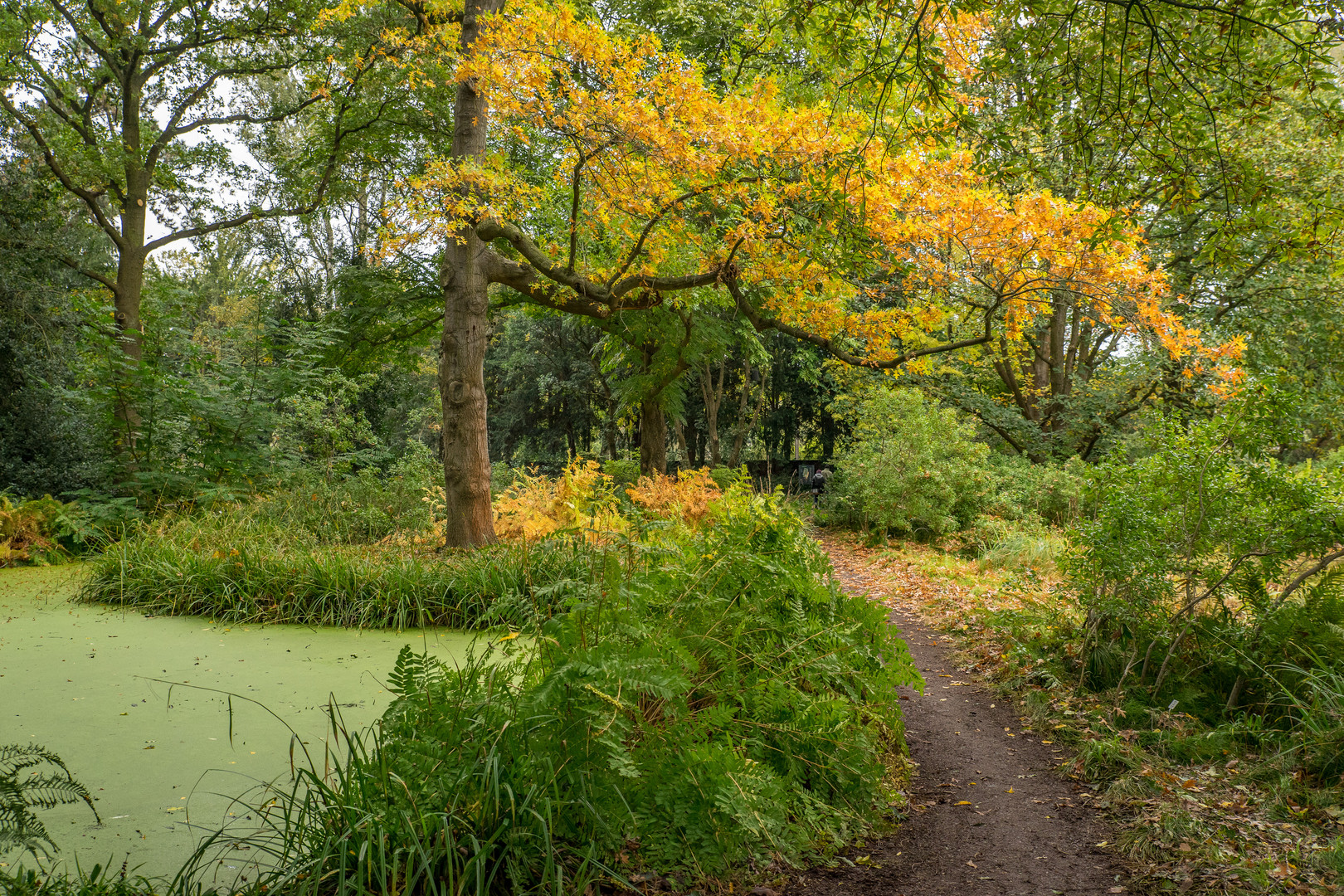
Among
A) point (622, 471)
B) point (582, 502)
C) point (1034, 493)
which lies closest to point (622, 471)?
point (622, 471)

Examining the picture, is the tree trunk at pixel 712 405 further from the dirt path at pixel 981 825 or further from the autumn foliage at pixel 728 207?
the dirt path at pixel 981 825

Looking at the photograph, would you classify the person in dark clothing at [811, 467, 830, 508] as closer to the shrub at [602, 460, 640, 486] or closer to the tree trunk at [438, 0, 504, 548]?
the shrub at [602, 460, 640, 486]

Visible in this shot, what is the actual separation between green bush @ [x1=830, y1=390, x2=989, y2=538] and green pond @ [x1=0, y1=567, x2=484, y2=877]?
728 centimetres

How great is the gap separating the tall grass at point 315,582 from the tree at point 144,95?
5.61 meters

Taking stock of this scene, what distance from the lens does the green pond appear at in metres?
2.67

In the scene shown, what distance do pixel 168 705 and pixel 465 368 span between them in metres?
4.45

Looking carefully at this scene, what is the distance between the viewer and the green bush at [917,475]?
1081 centimetres

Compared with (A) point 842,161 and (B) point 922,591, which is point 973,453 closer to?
(B) point 922,591

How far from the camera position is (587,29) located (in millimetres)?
6277

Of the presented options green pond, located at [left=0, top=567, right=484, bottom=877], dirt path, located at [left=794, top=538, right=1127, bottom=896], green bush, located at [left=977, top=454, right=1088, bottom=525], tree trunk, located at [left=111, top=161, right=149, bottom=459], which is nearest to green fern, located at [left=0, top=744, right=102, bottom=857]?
green pond, located at [left=0, top=567, right=484, bottom=877]

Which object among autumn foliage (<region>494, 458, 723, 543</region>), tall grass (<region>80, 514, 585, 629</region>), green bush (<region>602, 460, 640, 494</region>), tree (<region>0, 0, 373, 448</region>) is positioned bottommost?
tall grass (<region>80, 514, 585, 629</region>)

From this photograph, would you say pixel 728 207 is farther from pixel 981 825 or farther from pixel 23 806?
pixel 23 806

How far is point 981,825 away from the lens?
3189mm

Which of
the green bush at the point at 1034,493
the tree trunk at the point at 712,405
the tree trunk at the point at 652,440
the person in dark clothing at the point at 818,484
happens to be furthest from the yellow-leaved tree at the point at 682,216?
the tree trunk at the point at 712,405
